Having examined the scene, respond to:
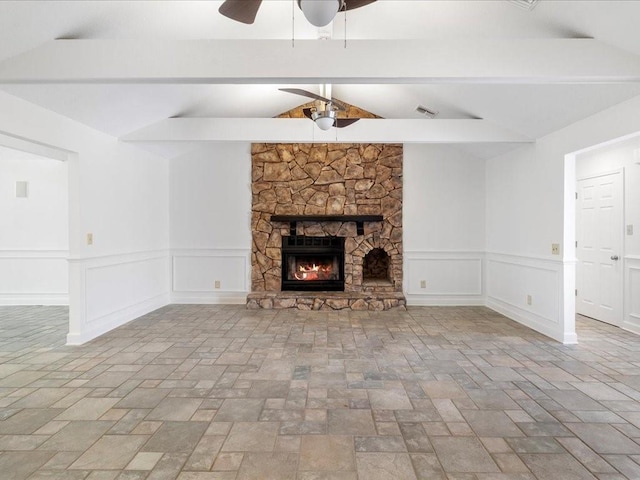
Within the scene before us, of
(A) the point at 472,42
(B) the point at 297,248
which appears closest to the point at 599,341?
(A) the point at 472,42

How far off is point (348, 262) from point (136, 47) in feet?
13.7

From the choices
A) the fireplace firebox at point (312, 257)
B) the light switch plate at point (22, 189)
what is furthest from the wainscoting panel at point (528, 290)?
the light switch plate at point (22, 189)

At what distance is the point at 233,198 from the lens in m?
6.08

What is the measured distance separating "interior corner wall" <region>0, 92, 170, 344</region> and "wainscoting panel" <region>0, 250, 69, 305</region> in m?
1.70

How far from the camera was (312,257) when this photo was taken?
6.18 m

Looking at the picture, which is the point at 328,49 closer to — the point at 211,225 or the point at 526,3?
the point at 526,3

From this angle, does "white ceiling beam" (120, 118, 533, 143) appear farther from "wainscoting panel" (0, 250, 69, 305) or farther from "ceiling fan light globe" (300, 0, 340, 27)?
"ceiling fan light globe" (300, 0, 340, 27)

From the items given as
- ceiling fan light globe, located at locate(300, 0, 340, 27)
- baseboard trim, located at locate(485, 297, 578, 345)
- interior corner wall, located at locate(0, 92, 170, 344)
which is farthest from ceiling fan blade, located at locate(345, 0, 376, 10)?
baseboard trim, located at locate(485, 297, 578, 345)

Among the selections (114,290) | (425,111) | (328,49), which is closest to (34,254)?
(114,290)

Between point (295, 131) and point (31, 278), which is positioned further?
point (31, 278)

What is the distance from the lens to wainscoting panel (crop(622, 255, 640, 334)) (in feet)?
14.4

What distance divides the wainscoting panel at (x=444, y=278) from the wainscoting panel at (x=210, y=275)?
2749mm

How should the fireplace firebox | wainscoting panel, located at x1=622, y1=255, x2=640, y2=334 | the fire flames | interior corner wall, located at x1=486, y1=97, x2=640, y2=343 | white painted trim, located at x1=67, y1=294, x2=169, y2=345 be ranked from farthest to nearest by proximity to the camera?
1. the fire flames
2. the fireplace firebox
3. wainscoting panel, located at x1=622, y1=255, x2=640, y2=334
4. white painted trim, located at x1=67, y1=294, x2=169, y2=345
5. interior corner wall, located at x1=486, y1=97, x2=640, y2=343

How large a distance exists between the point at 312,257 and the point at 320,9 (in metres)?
4.72
